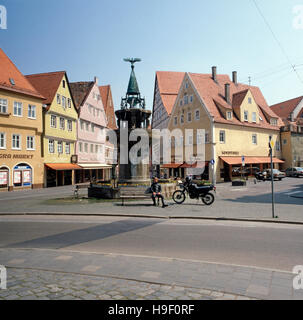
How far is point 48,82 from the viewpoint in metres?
36.1

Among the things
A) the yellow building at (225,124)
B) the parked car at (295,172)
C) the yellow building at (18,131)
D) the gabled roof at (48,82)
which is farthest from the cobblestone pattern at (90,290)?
the parked car at (295,172)

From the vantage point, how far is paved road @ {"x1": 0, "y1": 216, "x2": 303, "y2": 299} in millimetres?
4117

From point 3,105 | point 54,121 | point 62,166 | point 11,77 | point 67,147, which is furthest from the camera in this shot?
point 67,147

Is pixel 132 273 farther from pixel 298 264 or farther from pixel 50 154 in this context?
pixel 50 154

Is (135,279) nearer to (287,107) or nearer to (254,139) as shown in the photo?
(254,139)

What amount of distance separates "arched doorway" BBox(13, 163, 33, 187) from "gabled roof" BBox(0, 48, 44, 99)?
805 cm

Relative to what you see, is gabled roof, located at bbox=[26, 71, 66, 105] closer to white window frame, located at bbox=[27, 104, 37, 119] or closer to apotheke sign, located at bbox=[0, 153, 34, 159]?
white window frame, located at bbox=[27, 104, 37, 119]

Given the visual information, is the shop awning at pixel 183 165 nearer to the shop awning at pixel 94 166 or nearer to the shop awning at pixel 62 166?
the shop awning at pixel 94 166

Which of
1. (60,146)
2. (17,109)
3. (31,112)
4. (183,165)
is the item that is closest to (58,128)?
(60,146)

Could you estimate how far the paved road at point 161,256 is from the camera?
4117mm

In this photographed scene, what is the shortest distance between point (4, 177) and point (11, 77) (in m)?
11.2

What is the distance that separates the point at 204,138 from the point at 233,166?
5.43m

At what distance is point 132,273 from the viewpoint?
15.5 feet

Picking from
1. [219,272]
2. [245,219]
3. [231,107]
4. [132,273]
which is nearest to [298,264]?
[219,272]
